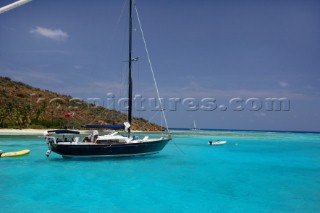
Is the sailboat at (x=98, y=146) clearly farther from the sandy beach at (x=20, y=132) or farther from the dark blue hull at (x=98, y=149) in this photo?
the sandy beach at (x=20, y=132)

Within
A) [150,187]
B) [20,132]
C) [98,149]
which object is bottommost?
[150,187]

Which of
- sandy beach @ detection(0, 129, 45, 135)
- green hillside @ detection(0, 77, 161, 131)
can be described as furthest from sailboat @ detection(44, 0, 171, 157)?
green hillside @ detection(0, 77, 161, 131)

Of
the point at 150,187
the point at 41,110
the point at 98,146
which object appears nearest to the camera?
the point at 150,187

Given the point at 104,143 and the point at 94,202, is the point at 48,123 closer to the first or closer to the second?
the point at 104,143

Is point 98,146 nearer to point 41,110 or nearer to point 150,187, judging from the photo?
point 150,187

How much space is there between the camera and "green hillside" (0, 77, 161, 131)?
206 ft

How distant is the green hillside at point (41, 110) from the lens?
62.8 m

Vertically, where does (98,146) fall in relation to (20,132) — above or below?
above

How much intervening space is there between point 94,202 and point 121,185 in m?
3.70

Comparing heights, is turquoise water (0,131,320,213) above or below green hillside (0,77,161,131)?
below

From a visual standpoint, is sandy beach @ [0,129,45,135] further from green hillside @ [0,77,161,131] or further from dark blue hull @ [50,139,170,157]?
dark blue hull @ [50,139,170,157]

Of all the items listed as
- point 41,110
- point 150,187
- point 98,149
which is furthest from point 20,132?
point 150,187

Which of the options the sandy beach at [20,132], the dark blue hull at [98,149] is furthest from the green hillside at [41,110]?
the dark blue hull at [98,149]

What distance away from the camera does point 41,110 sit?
68.6 meters
